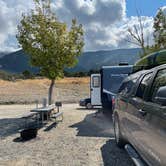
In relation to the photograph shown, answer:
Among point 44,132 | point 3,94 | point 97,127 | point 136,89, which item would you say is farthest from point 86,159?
point 3,94

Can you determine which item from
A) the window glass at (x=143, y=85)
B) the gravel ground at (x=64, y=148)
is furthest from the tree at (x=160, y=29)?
the window glass at (x=143, y=85)

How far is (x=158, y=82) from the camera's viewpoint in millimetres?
4777

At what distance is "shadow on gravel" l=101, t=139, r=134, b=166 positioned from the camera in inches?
265

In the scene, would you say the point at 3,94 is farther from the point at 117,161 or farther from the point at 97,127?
the point at 117,161

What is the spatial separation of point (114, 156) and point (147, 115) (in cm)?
280

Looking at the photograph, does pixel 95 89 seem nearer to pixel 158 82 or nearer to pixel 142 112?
pixel 142 112

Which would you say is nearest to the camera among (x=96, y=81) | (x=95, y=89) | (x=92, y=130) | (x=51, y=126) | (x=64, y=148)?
(x=64, y=148)

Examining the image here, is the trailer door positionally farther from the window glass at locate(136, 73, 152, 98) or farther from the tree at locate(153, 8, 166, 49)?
the window glass at locate(136, 73, 152, 98)

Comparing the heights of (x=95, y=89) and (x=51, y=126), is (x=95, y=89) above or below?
above

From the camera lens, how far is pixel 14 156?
741 cm

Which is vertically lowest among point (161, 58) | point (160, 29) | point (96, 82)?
point (96, 82)

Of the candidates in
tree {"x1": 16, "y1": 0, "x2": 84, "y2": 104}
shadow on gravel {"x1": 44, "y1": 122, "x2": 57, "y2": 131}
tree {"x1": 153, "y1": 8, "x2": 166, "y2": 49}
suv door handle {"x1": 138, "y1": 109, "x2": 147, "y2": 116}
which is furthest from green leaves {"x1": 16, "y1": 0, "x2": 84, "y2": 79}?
suv door handle {"x1": 138, "y1": 109, "x2": 147, "y2": 116}

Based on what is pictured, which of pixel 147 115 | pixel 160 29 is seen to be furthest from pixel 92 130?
pixel 160 29

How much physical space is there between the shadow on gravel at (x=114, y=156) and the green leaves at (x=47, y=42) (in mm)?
6562
